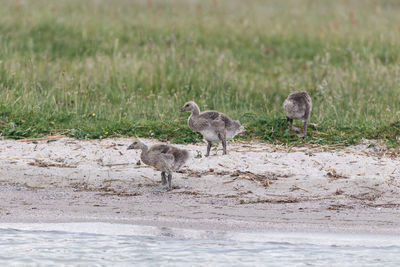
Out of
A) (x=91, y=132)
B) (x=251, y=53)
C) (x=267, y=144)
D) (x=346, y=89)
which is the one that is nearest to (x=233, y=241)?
(x=267, y=144)

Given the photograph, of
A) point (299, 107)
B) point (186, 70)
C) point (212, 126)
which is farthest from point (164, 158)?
point (186, 70)

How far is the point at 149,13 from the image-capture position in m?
21.6

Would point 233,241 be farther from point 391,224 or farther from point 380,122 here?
point 380,122

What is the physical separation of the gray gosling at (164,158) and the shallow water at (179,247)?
52.8 inches

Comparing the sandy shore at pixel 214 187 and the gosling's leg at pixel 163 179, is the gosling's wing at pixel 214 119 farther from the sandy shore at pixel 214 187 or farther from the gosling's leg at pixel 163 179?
the gosling's leg at pixel 163 179

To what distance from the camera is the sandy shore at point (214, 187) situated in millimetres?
7613

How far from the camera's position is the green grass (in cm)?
1093

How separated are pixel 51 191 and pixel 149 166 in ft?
4.79

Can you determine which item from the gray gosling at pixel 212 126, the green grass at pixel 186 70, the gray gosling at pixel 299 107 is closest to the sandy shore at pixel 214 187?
the gray gosling at pixel 212 126

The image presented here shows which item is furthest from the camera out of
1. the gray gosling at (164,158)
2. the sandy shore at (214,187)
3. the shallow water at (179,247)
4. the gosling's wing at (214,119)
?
the gosling's wing at (214,119)

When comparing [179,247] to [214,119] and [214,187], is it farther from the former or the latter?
[214,119]

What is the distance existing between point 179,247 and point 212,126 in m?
2.90

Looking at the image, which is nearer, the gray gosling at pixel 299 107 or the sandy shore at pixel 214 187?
the sandy shore at pixel 214 187

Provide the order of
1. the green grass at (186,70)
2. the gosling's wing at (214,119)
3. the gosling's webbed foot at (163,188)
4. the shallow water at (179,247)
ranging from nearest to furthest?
1. the shallow water at (179,247)
2. the gosling's webbed foot at (163,188)
3. the gosling's wing at (214,119)
4. the green grass at (186,70)
